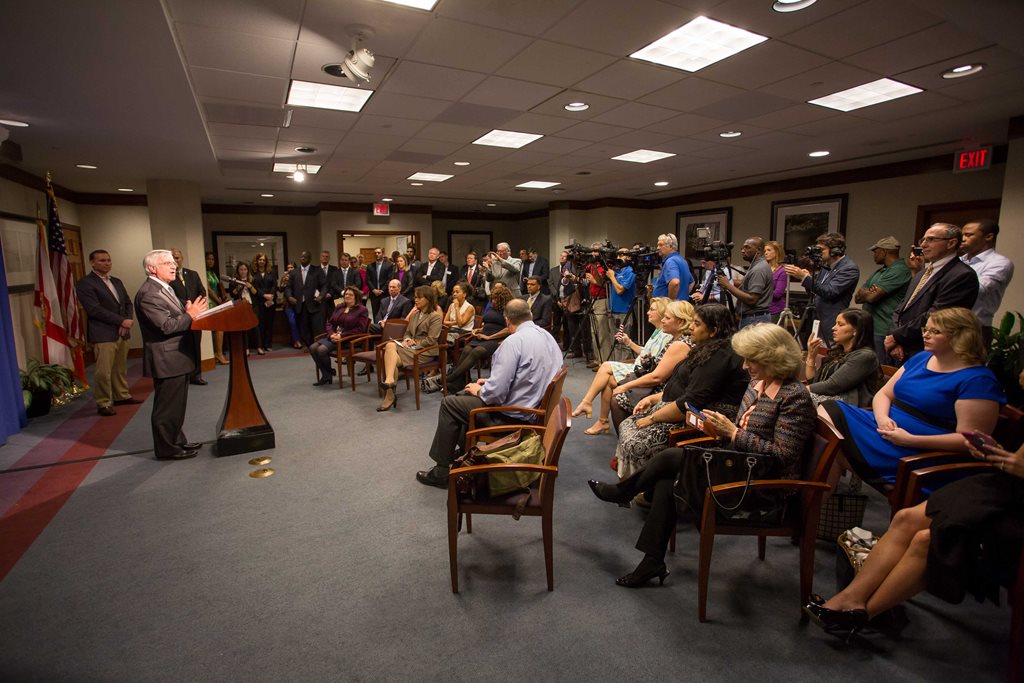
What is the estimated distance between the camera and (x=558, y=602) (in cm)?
217

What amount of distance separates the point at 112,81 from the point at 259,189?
20.4 ft

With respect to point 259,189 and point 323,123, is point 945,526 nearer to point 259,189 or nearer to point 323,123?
point 323,123

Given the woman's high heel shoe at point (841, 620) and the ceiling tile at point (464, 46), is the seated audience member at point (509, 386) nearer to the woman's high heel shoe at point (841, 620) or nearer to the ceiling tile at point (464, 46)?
the ceiling tile at point (464, 46)

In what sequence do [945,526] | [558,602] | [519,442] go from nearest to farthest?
1. [945,526]
2. [558,602]
3. [519,442]

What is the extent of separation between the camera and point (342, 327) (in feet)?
20.0

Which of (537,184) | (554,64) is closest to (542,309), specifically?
(554,64)

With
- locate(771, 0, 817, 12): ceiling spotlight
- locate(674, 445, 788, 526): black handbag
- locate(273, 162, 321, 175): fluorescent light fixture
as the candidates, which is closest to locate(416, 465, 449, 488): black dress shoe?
locate(674, 445, 788, 526): black handbag

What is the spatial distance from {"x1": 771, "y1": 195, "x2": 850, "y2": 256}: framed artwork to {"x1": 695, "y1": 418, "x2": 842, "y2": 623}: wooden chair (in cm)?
672

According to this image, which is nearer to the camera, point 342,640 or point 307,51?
point 342,640

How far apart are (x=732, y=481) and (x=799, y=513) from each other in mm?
285

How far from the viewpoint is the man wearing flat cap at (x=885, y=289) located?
4.19m

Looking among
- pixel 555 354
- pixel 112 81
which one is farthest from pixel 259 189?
pixel 555 354

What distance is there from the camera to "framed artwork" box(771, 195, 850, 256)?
7934 millimetres

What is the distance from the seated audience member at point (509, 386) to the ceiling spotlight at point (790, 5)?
2074 millimetres
